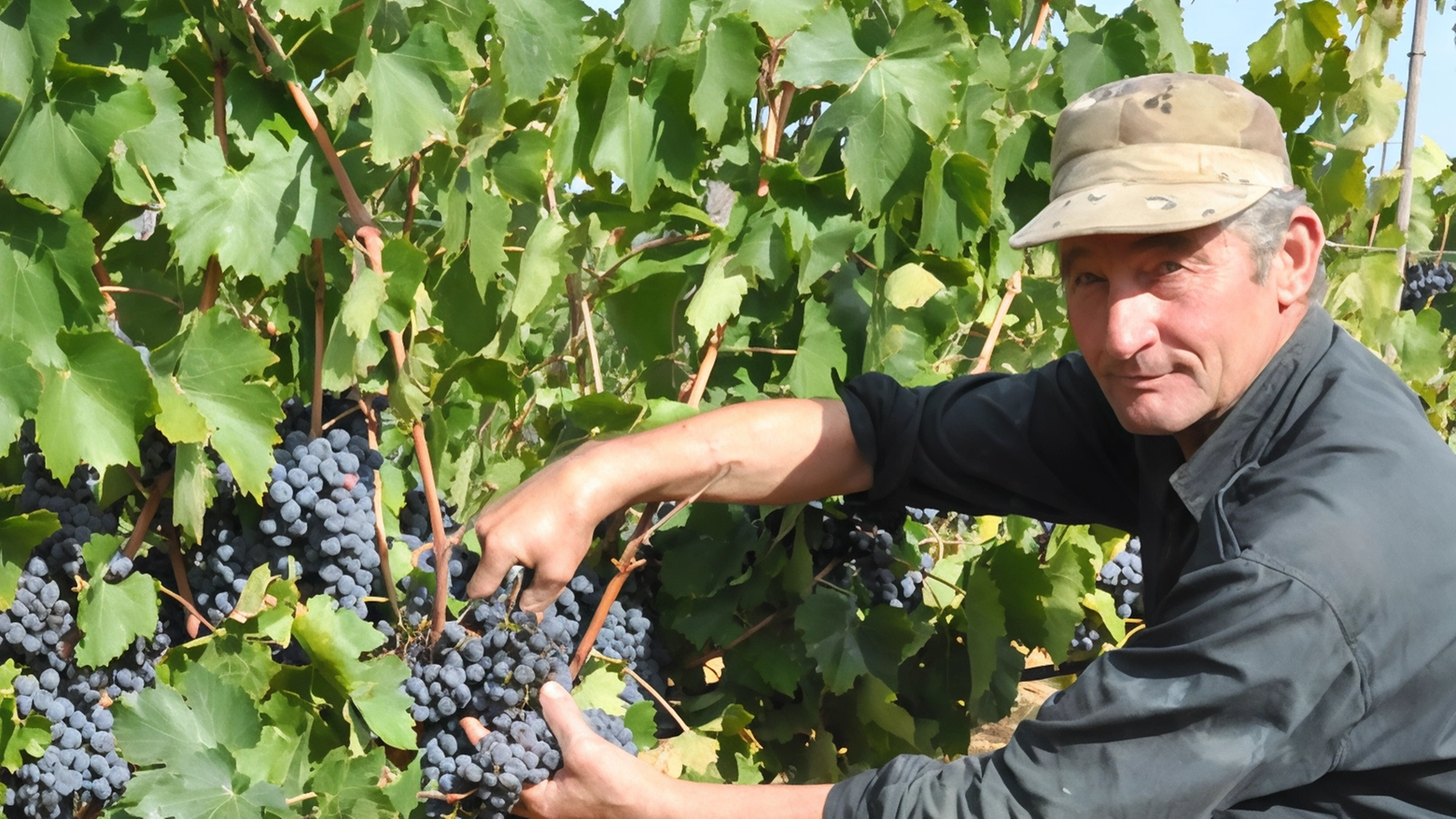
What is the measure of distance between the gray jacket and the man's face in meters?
0.05

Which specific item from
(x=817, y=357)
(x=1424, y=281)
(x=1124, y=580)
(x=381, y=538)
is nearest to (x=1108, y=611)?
(x=1124, y=580)

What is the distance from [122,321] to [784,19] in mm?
1103

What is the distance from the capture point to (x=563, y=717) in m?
1.96

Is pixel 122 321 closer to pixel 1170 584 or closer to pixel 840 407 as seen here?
pixel 840 407

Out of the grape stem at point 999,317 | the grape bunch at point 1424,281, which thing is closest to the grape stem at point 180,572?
the grape stem at point 999,317

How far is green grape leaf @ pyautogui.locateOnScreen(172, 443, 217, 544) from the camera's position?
1.97 meters

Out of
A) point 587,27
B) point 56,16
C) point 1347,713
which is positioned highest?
point 56,16

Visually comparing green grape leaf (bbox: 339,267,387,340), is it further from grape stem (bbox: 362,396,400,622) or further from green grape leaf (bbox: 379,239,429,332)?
grape stem (bbox: 362,396,400,622)

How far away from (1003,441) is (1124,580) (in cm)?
84

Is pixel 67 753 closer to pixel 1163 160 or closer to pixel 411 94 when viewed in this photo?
pixel 411 94

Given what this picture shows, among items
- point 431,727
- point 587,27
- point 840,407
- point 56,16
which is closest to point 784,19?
point 587,27

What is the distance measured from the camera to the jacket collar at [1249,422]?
193 cm

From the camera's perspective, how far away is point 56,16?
176cm

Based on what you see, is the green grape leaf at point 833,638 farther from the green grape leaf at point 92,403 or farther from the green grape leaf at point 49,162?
the green grape leaf at point 49,162
